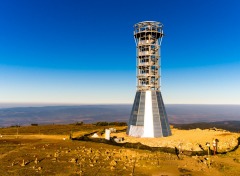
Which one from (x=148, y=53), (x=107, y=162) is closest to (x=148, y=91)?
(x=148, y=53)

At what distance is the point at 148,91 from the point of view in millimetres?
45812

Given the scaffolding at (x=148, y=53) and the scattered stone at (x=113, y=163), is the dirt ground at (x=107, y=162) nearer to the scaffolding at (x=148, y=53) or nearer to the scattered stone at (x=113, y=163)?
the scattered stone at (x=113, y=163)

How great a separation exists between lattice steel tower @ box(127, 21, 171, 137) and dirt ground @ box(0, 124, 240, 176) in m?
9.77

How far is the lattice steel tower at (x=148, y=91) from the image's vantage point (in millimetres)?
43375

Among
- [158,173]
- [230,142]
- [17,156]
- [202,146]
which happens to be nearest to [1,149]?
[17,156]

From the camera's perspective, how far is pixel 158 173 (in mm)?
23953

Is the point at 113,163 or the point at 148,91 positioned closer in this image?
the point at 113,163

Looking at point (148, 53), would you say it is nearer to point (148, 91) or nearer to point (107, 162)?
point (148, 91)

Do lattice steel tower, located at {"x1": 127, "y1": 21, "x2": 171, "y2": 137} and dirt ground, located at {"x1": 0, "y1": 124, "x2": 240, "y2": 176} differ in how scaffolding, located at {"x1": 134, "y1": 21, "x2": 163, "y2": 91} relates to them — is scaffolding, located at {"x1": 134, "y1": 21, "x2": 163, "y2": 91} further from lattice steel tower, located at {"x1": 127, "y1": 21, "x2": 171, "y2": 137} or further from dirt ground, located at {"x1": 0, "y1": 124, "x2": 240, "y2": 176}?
dirt ground, located at {"x1": 0, "y1": 124, "x2": 240, "y2": 176}

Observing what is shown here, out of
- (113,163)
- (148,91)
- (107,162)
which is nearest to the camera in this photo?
(113,163)

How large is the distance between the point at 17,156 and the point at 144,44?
1246 inches

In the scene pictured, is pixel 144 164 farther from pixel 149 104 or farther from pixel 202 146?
pixel 149 104

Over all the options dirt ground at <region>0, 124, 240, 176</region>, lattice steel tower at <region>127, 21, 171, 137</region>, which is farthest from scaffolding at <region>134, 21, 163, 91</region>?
dirt ground at <region>0, 124, 240, 176</region>

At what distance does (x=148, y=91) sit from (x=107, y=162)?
2124 cm
